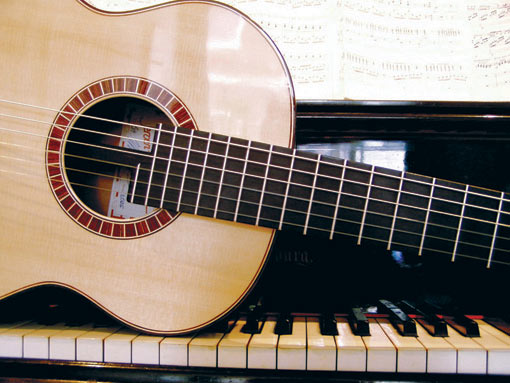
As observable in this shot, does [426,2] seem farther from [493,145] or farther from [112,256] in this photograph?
[112,256]

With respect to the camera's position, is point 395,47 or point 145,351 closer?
point 145,351

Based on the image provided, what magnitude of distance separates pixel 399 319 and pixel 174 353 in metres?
0.46

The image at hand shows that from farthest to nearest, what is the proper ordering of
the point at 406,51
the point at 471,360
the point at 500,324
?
the point at 406,51, the point at 500,324, the point at 471,360

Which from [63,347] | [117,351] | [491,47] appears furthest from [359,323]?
[491,47]

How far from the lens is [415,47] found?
0.84 m

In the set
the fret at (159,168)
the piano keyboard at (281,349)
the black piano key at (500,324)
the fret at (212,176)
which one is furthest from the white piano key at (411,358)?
the fret at (159,168)

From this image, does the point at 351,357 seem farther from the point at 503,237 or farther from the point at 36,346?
the point at 36,346

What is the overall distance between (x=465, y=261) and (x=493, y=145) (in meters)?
0.30

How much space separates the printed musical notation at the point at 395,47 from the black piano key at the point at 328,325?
0.56 m

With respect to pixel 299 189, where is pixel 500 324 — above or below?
below

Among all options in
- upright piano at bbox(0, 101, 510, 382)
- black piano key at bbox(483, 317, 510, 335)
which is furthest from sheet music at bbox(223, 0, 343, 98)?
black piano key at bbox(483, 317, 510, 335)

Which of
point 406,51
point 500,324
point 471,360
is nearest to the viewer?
point 471,360

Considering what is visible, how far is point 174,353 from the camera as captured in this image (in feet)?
1.93

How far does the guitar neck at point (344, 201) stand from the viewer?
594 millimetres
